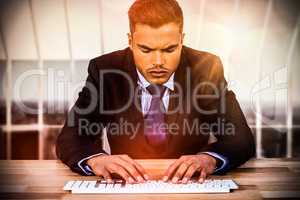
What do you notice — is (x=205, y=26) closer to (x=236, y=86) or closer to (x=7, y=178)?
(x=236, y=86)

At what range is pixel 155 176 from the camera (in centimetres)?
222

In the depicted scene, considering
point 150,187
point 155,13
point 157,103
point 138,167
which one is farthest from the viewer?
point 157,103

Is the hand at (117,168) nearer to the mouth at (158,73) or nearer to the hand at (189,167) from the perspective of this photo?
the hand at (189,167)

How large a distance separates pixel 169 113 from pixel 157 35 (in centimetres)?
35

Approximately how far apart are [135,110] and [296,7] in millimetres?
863

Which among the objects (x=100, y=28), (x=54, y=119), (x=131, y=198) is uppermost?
(x=100, y=28)

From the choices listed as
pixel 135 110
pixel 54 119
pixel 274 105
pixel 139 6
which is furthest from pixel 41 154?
pixel 274 105

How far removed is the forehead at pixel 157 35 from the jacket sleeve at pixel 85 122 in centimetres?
25

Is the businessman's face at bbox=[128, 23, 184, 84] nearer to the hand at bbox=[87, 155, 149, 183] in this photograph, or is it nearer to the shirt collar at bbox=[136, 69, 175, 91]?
the shirt collar at bbox=[136, 69, 175, 91]

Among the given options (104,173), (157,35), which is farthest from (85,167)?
(157,35)

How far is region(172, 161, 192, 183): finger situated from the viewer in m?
2.17

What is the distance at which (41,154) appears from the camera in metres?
2.50

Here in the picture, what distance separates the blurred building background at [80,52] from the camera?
2.47 m

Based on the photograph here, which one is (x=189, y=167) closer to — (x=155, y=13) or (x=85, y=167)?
(x=85, y=167)
